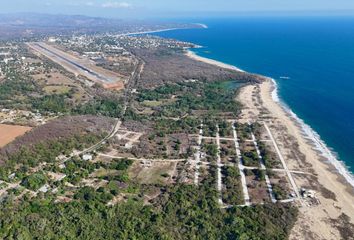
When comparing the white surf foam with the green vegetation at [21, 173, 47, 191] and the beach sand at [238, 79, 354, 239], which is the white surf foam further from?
the green vegetation at [21, 173, 47, 191]

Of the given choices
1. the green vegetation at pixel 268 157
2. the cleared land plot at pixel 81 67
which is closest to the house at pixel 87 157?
the green vegetation at pixel 268 157

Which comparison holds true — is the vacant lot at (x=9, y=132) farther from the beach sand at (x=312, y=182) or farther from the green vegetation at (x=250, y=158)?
the beach sand at (x=312, y=182)

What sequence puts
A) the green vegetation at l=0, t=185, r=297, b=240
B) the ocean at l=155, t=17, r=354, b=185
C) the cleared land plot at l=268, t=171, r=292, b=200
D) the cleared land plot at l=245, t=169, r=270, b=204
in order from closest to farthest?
1. the green vegetation at l=0, t=185, r=297, b=240
2. the cleared land plot at l=245, t=169, r=270, b=204
3. the cleared land plot at l=268, t=171, r=292, b=200
4. the ocean at l=155, t=17, r=354, b=185

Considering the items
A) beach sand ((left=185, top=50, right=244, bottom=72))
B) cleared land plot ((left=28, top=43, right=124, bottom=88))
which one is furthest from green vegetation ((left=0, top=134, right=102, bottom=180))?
beach sand ((left=185, top=50, right=244, bottom=72))

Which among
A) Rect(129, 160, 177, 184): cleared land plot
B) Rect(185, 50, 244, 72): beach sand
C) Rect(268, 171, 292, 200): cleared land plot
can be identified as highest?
Rect(185, 50, 244, 72): beach sand

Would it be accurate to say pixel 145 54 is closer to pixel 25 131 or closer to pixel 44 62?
pixel 44 62

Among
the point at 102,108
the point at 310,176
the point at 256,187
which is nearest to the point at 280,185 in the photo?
the point at 256,187

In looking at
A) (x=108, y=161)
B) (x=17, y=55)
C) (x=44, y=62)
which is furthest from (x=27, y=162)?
(x=17, y=55)

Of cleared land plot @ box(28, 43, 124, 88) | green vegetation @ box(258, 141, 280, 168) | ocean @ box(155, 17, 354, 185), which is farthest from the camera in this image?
cleared land plot @ box(28, 43, 124, 88)
